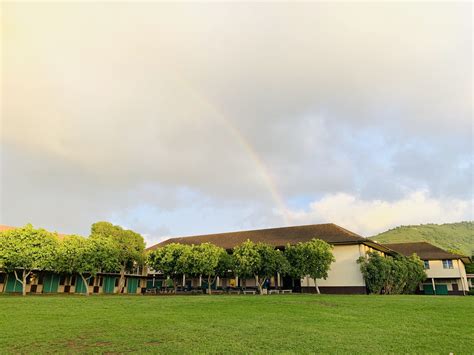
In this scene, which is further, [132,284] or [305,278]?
[132,284]

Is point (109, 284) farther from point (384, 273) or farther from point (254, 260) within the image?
point (384, 273)

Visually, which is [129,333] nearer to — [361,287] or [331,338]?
[331,338]

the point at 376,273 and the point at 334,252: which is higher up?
the point at 334,252

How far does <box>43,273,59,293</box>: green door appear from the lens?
141 feet

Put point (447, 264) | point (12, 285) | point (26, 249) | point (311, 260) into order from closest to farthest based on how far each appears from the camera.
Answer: point (26, 249) < point (311, 260) < point (12, 285) < point (447, 264)

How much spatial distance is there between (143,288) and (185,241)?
10.2m

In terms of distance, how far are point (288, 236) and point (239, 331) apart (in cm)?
3545

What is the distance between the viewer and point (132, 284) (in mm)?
55000

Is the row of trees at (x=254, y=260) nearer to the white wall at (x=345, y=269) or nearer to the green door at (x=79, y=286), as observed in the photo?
the white wall at (x=345, y=269)

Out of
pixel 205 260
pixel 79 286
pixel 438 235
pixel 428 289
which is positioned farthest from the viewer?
pixel 438 235

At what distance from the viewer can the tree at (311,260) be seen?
3500 centimetres

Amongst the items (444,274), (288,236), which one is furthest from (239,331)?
(444,274)

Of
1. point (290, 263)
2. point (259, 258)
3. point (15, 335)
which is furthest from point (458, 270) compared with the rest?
point (15, 335)

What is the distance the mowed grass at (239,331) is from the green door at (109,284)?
34521 millimetres
